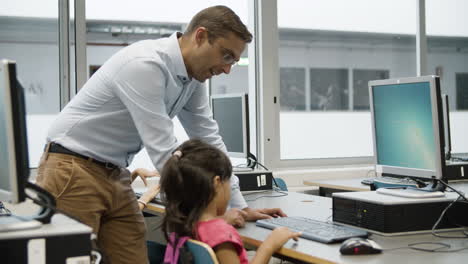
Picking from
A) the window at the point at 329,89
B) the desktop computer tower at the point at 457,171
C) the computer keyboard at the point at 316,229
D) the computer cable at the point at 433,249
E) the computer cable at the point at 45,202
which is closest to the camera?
the computer cable at the point at 45,202

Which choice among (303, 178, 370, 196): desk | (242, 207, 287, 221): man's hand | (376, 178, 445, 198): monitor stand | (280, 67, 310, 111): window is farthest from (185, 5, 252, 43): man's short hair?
(280, 67, 310, 111): window

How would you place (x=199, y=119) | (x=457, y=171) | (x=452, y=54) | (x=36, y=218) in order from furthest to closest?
1. (x=452, y=54)
2. (x=457, y=171)
3. (x=199, y=119)
4. (x=36, y=218)

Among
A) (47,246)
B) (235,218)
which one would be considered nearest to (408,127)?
(235,218)

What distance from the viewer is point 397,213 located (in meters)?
1.95

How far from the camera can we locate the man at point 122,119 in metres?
1.98

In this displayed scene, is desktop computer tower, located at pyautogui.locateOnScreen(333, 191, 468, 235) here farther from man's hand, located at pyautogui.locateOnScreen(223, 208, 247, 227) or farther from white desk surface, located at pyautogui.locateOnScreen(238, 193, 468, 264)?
man's hand, located at pyautogui.locateOnScreen(223, 208, 247, 227)

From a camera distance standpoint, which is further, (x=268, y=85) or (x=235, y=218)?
(x=268, y=85)

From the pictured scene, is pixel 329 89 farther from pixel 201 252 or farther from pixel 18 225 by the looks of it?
pixel 18 225

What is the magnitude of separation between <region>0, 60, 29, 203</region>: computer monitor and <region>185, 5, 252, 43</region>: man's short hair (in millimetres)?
901

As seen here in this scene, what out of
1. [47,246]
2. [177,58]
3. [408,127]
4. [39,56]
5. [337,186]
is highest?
[39,56]

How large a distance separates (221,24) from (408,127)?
2.75 ft

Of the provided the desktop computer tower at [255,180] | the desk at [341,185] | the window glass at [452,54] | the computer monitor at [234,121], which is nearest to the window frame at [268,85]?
the desk at [341,185]

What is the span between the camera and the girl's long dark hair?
177 centimetres

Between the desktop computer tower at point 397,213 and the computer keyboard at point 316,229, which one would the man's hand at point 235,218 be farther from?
the desktop computer tower at point 397,213
